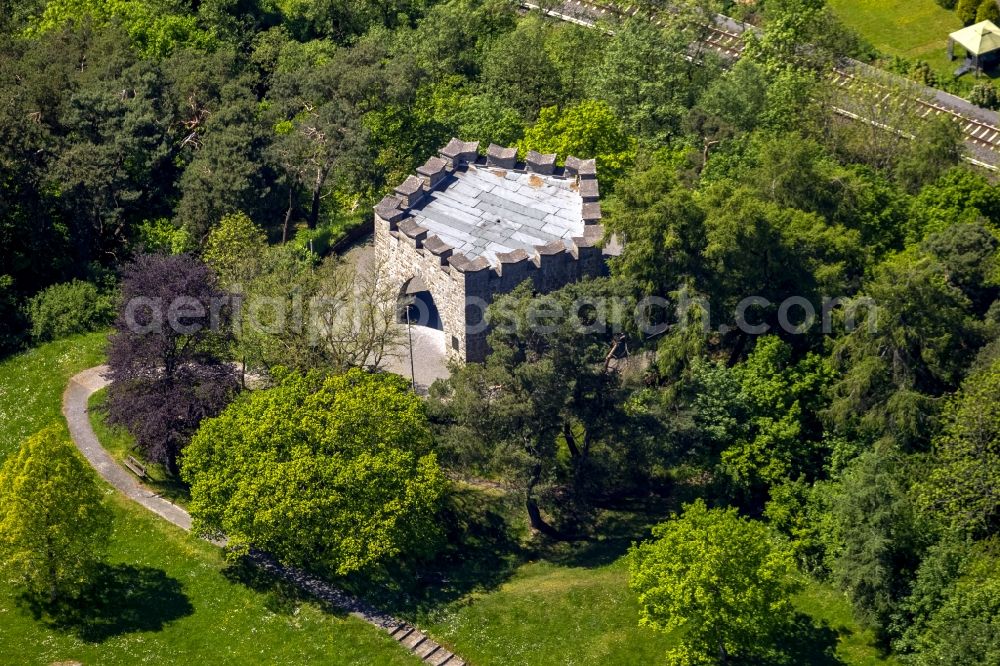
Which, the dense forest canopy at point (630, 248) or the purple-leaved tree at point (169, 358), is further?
the purple-leaved tree at point (169, 358)

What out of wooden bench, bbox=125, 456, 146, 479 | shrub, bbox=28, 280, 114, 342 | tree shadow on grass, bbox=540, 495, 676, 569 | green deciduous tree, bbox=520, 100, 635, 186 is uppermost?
green deciduous tree, bbox=520, 100, 635, 186

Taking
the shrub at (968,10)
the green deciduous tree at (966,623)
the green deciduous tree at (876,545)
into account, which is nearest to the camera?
the green deciduous tree at (966,623)

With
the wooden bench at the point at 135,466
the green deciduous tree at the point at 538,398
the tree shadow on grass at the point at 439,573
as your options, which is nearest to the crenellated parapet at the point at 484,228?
the green deciduous tree at the point at 538,398

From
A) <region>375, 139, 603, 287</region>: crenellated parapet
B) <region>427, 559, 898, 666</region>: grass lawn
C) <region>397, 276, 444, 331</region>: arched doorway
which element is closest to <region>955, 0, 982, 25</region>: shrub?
<region>375, 139, 603, 287</region>: crenellated parapet

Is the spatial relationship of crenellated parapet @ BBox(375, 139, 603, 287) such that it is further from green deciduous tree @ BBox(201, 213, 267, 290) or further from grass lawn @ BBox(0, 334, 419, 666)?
grass lawn @ BBox(0, 334, 419, 666)

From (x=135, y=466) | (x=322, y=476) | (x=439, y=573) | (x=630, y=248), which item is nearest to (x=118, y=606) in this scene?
(x=135, y=466)

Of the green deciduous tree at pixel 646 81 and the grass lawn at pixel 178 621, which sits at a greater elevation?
→ the green deciduous tree at pixel 646 81

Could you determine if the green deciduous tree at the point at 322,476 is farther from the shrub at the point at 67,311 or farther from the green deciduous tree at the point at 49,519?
the shrub at the point at 67,311

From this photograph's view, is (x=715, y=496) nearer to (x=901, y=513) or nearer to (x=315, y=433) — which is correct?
(x=901, y=513)
